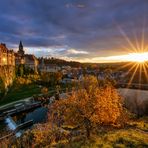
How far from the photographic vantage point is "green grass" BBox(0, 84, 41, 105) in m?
79.6

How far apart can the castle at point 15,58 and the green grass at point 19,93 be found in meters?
16.4

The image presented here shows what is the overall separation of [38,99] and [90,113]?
5990 centimetres

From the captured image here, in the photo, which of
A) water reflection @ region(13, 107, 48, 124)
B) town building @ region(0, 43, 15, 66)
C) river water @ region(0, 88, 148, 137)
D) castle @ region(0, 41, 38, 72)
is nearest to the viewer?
river water @ region(0, 88, 148, 137)

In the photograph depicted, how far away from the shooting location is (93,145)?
23.0 meters

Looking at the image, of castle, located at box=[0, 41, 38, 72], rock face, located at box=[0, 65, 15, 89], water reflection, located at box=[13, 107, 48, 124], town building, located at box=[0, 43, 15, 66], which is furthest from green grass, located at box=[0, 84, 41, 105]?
town building, located at box=[0, 43, 15, 66]

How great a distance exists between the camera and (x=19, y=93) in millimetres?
91500

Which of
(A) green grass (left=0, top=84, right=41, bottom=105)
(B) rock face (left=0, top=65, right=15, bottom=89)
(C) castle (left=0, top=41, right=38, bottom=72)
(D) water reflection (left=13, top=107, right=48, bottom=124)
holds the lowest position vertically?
(D) water reflection (left=13, top=107, right=48, bottom=124)

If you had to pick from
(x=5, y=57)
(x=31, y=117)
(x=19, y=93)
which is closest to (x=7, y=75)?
(x=19, y=93)

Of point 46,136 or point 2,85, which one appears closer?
point 46,136

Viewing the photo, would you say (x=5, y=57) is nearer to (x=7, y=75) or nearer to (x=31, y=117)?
(x=7, y=75)

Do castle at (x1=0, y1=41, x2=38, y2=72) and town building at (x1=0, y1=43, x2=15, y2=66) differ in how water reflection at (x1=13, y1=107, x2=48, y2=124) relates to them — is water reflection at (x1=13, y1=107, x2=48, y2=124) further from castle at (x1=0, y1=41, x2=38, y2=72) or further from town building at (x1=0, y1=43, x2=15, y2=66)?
town building at (x1=0, y1=43, x2=15, y2=66)

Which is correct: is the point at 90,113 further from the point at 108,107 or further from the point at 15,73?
the point at 15,73

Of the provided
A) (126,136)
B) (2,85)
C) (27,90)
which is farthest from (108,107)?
(27,90)

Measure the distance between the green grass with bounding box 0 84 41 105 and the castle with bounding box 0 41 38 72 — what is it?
1636 cm
